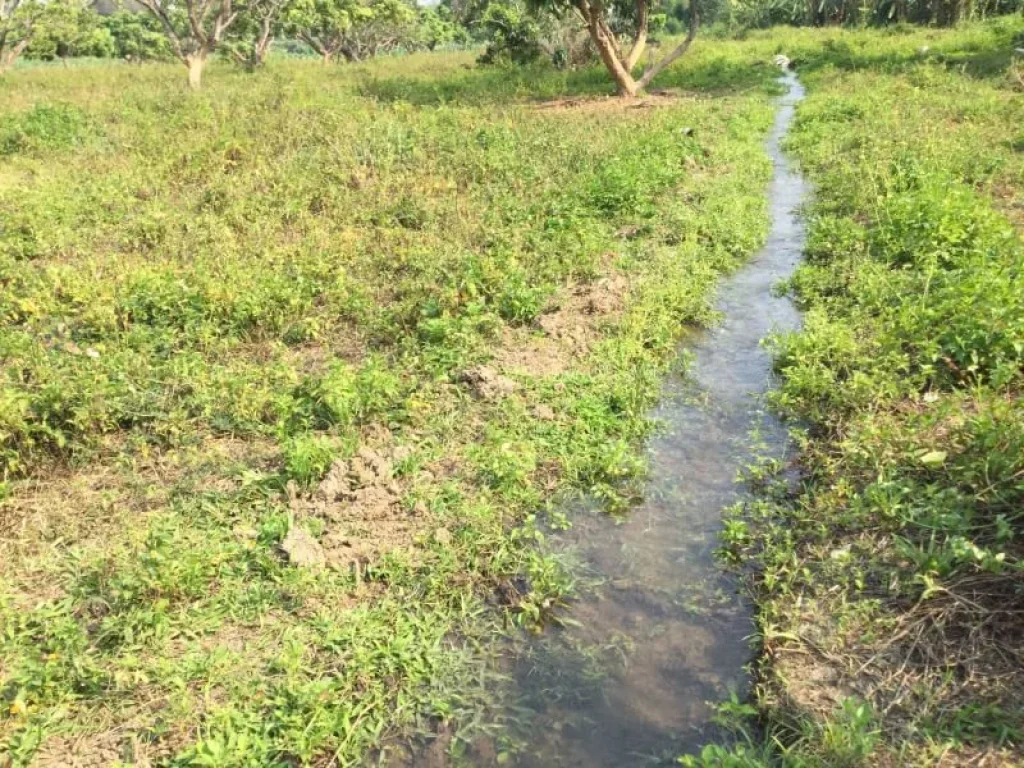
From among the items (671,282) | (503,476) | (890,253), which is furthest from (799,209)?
(503,476)

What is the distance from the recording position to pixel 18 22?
890 inches

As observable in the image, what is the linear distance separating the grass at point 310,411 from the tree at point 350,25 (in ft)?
71.4

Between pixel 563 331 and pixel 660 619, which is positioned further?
pixel 563 331

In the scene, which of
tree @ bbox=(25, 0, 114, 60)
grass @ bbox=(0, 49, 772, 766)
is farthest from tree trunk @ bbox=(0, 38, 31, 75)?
grass @ bbox=(0, 49, 772, 766)

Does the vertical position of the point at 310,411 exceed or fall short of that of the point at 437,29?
it falls short

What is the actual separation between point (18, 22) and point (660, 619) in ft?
92.3

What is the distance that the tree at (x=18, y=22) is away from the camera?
22.2 metres

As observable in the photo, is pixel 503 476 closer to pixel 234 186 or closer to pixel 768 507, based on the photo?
pixel 768 507

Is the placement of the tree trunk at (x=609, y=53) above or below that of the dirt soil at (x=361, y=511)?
above

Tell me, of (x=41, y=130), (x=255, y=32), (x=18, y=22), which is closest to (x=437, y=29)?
(x=255, y=32)

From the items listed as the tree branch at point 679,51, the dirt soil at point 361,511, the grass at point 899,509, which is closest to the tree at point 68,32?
the tree branch at point 679,51

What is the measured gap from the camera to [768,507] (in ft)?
15.4

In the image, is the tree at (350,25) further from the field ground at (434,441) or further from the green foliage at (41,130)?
the field ground at (434,441)

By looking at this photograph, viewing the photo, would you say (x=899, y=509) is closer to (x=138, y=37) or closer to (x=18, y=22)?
(x=18, y=22)
